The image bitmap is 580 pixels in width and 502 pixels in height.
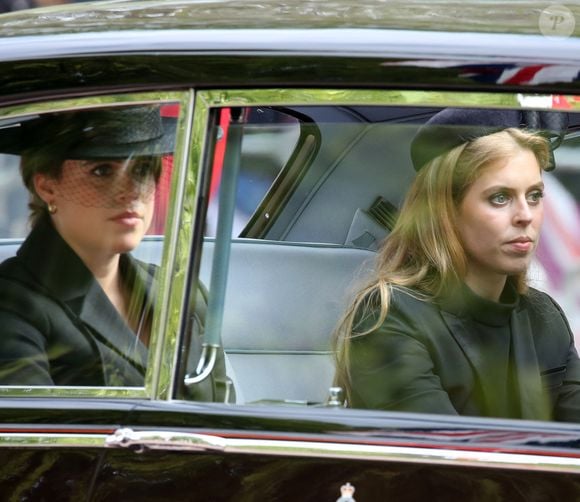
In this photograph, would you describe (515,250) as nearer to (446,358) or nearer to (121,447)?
(446,358)

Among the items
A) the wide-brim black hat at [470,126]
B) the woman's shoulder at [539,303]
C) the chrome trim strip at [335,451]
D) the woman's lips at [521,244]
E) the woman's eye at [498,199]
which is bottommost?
the chrome trim strip at [335,451]

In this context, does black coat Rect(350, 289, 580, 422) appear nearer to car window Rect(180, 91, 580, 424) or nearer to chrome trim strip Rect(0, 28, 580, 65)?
car window Rect(180, 91, 580, 424)

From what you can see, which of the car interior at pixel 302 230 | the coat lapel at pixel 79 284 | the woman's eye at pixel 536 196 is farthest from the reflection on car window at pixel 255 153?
the woman's eye at pixel 536 196

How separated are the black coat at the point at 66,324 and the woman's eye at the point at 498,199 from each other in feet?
1.98

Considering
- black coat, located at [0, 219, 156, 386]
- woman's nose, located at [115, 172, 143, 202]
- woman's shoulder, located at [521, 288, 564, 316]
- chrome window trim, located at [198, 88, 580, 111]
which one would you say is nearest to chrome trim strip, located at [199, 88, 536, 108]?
chrome window trim, located at [198, 88, 580, 111]

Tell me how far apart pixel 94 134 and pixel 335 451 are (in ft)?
2.42

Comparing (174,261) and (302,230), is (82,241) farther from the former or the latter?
(302,230)

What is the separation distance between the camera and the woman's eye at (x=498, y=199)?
7.77ft

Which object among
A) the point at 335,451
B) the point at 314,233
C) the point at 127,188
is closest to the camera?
the point at 335,451

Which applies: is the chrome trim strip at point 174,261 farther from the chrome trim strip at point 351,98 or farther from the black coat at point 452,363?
the black coat at point 452,363

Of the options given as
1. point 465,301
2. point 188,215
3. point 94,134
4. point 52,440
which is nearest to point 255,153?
point 188,215

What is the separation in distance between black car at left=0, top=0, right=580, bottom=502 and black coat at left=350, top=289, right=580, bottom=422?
0.20ft

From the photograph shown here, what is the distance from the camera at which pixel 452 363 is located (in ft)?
7.55

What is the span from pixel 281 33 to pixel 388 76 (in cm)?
22
